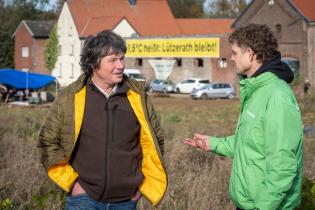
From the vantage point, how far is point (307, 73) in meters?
42.0

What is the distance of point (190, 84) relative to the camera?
48031 millimetres

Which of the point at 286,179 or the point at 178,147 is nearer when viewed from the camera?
the point at 286,179

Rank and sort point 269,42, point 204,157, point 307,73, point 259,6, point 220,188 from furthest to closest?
point 259,6 < point 307,73 < point 204,157 < point 220,188 < point 269,42

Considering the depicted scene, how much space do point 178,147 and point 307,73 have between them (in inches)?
1327

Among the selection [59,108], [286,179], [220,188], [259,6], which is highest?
[259,6]

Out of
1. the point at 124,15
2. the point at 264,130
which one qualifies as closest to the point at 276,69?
the point at 264,130

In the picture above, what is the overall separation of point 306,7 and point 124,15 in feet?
84.5

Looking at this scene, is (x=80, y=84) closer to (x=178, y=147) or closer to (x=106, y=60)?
(x=106, y=60)

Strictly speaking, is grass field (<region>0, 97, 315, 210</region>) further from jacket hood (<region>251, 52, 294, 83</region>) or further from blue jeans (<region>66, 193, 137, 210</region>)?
jacket hood (<region>251, 52, 294, 83</region>)

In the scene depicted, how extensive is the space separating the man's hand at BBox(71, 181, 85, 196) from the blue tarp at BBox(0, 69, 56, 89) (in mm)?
38671

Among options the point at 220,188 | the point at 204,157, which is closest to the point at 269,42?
the point at 220,188

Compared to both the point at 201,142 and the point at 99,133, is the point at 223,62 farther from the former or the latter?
the point at 99,133

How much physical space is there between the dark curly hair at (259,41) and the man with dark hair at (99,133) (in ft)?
2.72

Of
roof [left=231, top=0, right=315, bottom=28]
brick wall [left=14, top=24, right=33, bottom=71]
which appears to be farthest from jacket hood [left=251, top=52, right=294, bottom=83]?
brick wall [left=14, top=24, right=33, bottom=71]
